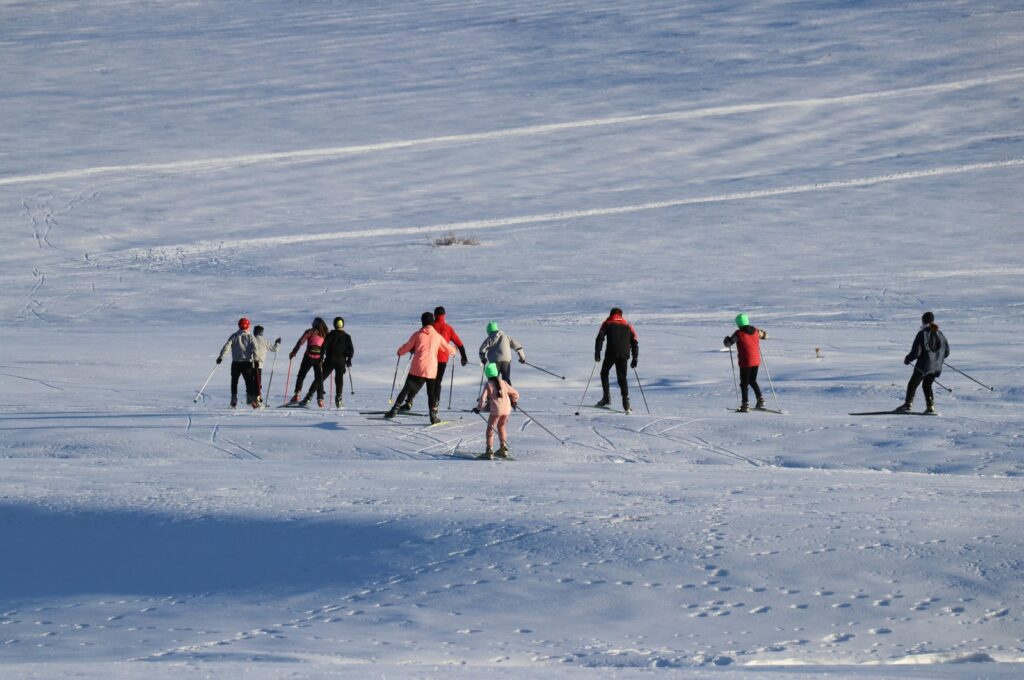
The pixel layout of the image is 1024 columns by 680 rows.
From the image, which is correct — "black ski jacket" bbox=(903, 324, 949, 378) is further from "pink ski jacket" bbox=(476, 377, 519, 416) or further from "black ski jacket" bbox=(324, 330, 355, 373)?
"black ski jacket" bbox=(324, 330, 355, 373)

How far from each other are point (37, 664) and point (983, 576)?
515 centimetres

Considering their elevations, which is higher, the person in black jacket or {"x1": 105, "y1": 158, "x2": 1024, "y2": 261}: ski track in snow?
{"x1": 105, "y1": 158, "x2": 1024, "y2": 261}: ski track in snow

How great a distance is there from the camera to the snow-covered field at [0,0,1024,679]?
7398 millimetres

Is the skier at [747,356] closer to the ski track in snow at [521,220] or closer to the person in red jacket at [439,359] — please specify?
the person in red jacket at [439,359]

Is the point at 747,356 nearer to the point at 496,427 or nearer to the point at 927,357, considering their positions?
the point at 927,357

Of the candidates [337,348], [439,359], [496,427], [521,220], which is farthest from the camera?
[521,220]

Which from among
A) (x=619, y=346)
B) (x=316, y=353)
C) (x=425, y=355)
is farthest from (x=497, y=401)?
(x=316, y=353)

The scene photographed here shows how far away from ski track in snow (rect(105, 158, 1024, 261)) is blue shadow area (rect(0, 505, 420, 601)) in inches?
805

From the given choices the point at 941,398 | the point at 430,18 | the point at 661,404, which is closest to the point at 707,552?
the point at 661,404

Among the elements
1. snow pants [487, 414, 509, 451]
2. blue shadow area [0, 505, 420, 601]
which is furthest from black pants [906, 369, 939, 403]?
blue shadow area [0, 505, 420, 601]

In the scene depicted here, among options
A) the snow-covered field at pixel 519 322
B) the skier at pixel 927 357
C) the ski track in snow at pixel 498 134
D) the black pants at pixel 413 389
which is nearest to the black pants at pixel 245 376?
the snow-covered field at pixel 519 322

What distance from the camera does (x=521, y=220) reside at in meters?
31.6

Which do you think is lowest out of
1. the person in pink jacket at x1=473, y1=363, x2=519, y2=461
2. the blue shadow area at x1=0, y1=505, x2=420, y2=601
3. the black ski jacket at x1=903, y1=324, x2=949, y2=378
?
the blue shadow area at x1=0, y1=505, x2=420, y2=601

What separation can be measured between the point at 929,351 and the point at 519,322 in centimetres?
1026
